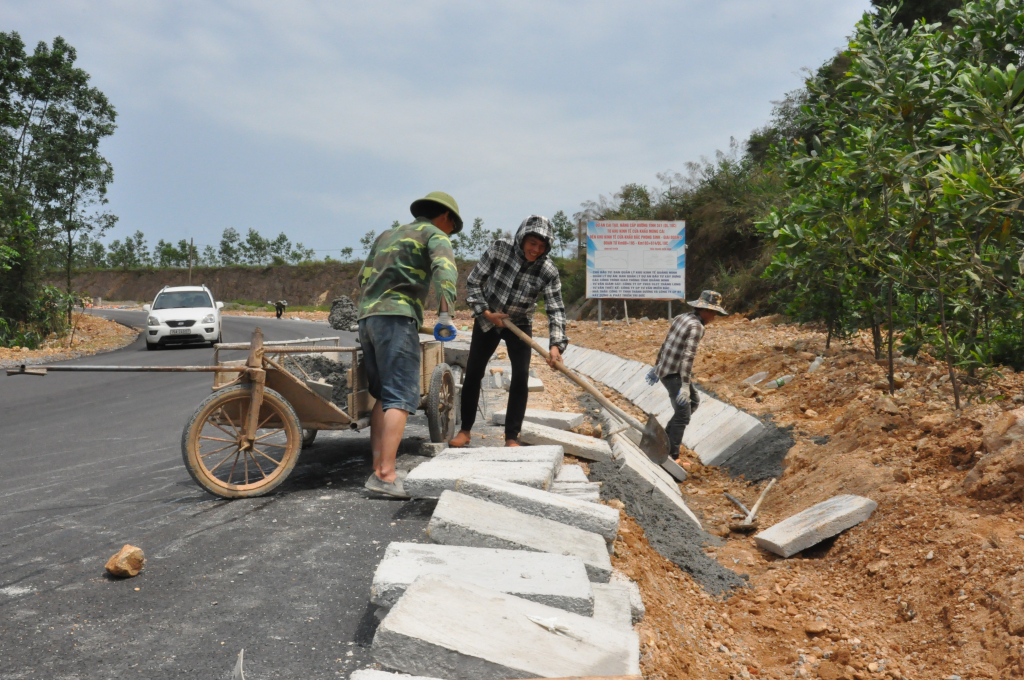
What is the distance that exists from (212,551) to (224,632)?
839 millimetres

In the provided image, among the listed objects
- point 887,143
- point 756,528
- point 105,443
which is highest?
point 887,143

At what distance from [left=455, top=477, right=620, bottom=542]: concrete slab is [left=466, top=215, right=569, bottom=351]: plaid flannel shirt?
1647 millimetres

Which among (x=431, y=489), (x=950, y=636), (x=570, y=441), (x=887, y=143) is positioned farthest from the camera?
(x=887, y=143)

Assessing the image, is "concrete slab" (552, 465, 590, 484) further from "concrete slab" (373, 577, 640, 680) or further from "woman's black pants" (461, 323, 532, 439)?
"concrete slab" (373, 577, 640, 680)

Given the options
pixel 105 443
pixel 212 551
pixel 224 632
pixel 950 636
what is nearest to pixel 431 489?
pixel 212 551

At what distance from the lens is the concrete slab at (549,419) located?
6352mm

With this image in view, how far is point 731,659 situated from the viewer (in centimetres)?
334

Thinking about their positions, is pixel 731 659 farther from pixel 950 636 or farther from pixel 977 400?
pixel 977 400

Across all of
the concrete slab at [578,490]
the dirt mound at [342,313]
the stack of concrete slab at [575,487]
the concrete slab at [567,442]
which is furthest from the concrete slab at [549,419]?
the dirt mound at [342,313]

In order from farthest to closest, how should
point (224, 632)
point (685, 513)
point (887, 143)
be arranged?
point (887, 143)
point (685, 513)
point (224, 632)

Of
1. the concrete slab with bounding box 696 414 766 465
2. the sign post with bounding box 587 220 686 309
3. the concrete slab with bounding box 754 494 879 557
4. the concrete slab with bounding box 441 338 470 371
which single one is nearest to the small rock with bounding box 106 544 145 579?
the concrete slab with bounding box 754 494 879 557

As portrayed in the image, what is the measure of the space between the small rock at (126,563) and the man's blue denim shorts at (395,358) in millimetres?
1489

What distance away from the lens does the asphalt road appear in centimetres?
250

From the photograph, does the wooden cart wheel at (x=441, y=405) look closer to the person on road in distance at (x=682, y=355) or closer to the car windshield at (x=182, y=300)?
the person on road in distance at (x=682, y=355)
